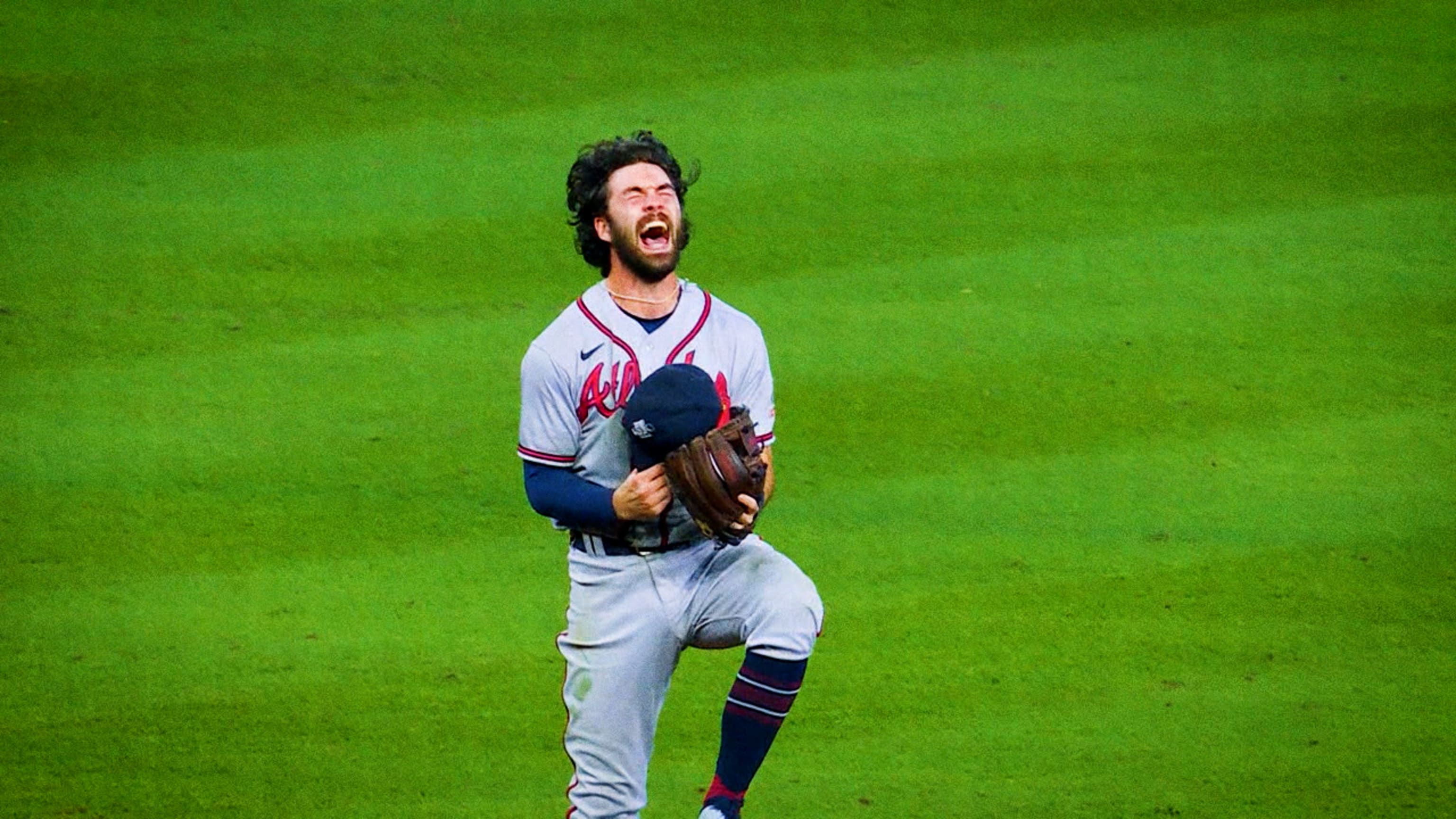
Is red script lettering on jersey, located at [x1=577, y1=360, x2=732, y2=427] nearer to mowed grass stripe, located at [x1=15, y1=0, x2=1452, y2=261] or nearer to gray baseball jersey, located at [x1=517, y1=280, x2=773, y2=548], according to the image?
gray baseball jersey, located at [x1=517, y1=280, x2=773, y2=548]

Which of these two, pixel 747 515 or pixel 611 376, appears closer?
pixel 747 515

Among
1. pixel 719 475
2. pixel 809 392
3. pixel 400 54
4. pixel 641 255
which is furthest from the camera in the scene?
pixel 400 54

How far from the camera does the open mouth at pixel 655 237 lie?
4242 mm

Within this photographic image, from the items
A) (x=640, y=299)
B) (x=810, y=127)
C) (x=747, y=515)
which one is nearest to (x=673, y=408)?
(x=747, y=515)

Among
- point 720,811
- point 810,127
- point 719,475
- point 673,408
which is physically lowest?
point 720,811

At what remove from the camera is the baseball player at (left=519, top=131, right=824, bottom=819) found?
4.15 m

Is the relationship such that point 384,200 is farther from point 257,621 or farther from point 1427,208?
point 1427,208

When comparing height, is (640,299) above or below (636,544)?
above

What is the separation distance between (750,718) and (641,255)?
1107 millimetres

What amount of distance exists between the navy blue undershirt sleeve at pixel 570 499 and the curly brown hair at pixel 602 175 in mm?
566

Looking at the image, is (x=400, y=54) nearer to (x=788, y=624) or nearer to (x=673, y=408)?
(x=673, y=408)

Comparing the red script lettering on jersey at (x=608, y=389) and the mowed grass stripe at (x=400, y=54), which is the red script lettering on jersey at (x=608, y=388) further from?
the mowed grass stripe at (x=400, y=54)

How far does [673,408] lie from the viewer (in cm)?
403

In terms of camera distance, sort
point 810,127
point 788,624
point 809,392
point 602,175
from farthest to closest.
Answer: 1. point 810,127
2. point 809,392
3. point 602,175
4. point 788,624
